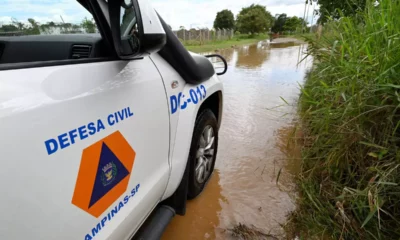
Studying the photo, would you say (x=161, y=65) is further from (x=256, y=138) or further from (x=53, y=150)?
(x=256, y=138)

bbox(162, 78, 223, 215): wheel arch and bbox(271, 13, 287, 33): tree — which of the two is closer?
bbox(162, 78, 223, 215): wheel arch

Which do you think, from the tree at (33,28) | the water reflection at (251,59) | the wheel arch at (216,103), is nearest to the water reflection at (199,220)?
the wheel arch at (216,103)

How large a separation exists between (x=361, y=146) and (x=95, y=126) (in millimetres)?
1869

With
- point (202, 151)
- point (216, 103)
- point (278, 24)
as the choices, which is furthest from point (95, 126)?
point (278, 24)

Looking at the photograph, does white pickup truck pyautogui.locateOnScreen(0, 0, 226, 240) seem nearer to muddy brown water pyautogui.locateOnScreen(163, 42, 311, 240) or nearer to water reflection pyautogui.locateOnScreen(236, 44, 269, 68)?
muddy brown water pyautogui.locateOnScreen(163, 42, 311, 240)

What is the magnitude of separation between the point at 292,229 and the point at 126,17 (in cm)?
186

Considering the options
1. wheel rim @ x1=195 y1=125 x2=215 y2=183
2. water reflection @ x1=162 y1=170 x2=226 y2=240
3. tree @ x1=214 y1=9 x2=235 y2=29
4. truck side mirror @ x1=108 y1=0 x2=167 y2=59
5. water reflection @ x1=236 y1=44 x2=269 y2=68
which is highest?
tree @ x1=214 y1=9 x2=235 y2=29

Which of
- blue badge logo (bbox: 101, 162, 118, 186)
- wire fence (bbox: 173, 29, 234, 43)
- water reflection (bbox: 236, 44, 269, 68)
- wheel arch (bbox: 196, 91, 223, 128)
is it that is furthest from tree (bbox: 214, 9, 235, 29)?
blue badge logo (bbox: 101, 162, 118, 186)

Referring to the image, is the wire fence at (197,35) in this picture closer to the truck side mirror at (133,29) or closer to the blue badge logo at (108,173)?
the truck side mirror at (133,29)

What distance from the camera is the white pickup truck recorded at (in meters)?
0.79

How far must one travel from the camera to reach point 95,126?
102 centimetres

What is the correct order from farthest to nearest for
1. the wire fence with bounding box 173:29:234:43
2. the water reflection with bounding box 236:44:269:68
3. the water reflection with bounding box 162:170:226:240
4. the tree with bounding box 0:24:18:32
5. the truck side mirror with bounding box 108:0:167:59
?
the wire fence with bounding box 173:29:234:43 → the water reflection with bounding box 236:44:269:68 → the water reflection with bounding box 162:170:226:240 → the tree with bounding box 0:24:18:32 → the truck side mirror with bounding box 108:0:167:59

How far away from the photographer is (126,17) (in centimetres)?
116

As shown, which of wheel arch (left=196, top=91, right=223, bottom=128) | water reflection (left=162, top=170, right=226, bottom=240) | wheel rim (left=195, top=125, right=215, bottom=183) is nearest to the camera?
water reflection (left=162, top=170, right=226, bottom=240)
